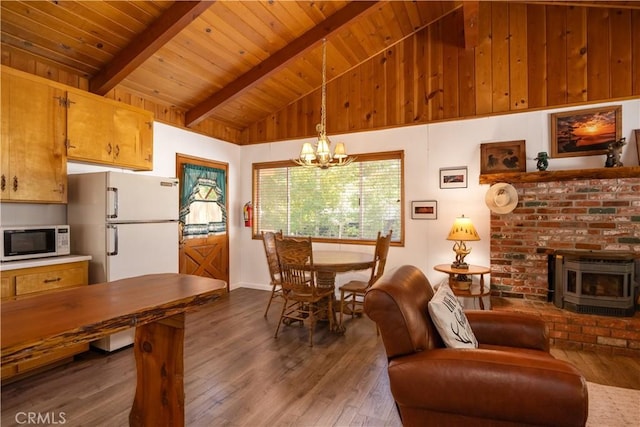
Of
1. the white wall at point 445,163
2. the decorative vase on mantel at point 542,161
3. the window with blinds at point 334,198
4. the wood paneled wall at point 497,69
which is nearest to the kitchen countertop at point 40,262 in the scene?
the window with blinds at point 334,198

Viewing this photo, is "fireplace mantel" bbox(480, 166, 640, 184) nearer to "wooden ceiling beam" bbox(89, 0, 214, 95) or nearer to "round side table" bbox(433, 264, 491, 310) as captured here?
"round side table" bbox(433, 264, 491, 310)

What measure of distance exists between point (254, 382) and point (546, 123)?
4023 mm

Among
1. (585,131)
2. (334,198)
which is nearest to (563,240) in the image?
(585,131)

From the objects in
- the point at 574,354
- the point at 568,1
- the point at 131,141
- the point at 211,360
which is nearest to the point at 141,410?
the point at 211,360

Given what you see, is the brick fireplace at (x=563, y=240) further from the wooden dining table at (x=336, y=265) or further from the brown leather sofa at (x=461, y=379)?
the brown leather sofa at (x=461, y=379)

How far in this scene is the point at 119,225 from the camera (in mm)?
2898

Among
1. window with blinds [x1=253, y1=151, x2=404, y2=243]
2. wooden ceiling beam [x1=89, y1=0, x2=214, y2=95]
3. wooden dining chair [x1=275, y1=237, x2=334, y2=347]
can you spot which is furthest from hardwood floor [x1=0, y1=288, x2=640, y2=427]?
wooden ceiling beam [x1=89, y1=0, x2=214, y2=95]

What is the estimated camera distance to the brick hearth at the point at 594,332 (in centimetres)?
283

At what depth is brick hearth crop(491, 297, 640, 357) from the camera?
2834mm

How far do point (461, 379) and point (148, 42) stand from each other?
3.55 m

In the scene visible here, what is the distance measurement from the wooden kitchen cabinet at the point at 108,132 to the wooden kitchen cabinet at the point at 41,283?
1038mm

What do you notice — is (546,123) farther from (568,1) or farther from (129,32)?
(129,32)

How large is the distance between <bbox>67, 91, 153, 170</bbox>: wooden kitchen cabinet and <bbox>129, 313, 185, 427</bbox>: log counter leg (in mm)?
2312

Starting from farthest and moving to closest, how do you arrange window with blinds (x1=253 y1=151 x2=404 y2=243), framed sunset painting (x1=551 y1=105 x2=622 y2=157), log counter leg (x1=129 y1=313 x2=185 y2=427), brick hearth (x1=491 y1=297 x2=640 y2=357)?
window with blinds (x1=253 y1=151 x2=404 y2=243), framed sunset painting (x1=551 y1=105 x2=622 y2=157), brick hearth (x1=491 y1=297 x2=640 y2=357), log counter leg (x1=129 y1=313 x2=185 y2=427)
